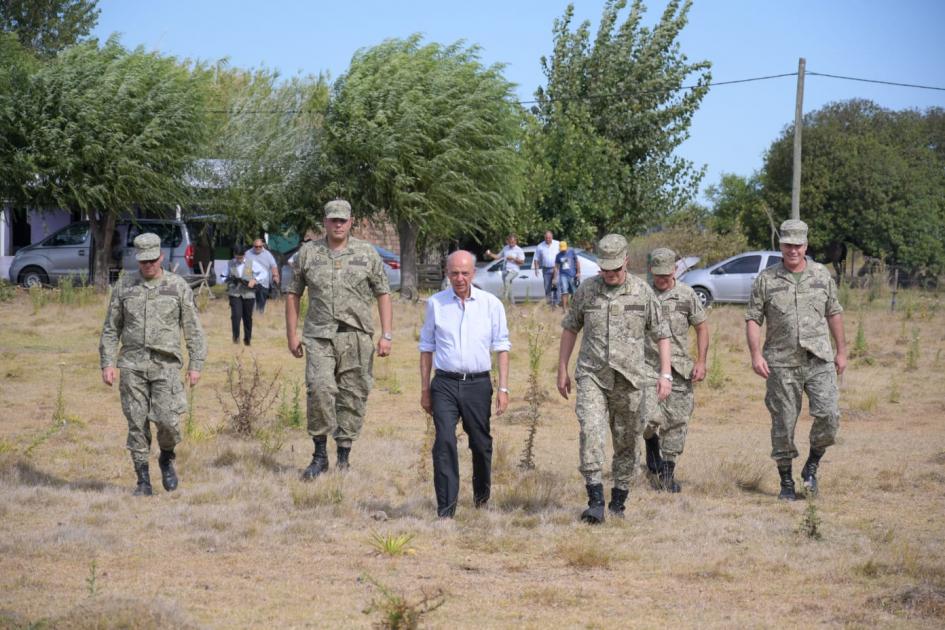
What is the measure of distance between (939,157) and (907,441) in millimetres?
49186

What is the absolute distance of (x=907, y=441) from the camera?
1219 cm

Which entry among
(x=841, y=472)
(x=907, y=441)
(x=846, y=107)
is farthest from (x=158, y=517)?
(x=846, y=107)

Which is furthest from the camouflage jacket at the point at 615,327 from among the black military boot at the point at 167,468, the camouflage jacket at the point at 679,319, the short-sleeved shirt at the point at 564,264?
the short-sleeved shirt at the point at 564,264

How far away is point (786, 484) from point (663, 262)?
6.20 feet

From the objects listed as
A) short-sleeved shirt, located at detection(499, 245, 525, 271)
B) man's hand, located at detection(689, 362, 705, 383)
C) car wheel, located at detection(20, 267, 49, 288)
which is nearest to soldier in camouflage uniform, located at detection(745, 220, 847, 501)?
man's hand, located at detection(689, 362, 705, 383)

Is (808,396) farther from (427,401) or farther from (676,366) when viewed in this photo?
(427,401)

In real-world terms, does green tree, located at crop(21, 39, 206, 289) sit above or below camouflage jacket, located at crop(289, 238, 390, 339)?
above

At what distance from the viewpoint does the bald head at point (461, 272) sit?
771 cm

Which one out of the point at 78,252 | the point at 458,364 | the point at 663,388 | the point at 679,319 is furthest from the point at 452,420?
the point at 78,252

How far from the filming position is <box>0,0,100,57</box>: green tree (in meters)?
53.8

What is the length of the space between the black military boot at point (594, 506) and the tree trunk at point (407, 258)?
21.8 metres

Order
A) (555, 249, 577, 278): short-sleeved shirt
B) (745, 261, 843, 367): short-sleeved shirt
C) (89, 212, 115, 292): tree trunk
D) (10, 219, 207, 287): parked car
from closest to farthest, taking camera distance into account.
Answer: (745, 261, 843, 367): short-sleeved shirt
(555, 249, 577, 278): short-sleeved shirt
(89, 212, 115, 292): tree trunk
(10, 219, 207, 287): parked car

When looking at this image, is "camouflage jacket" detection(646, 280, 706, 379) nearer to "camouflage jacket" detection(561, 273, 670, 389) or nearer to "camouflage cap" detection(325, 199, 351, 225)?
"camouflage jacket" detection(561, 273, 670, 389)

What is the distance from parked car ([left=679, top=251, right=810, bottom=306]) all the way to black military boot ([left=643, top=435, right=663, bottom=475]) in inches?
727
